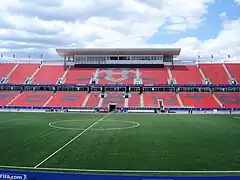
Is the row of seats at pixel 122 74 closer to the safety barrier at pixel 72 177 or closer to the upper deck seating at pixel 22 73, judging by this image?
the upper deck seating at pixel 22 73

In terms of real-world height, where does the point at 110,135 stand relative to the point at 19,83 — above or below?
below

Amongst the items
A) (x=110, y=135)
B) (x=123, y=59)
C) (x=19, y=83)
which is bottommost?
(x=110, y=135)

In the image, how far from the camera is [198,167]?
1778 cm

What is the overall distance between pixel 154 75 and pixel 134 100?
44.6 ft

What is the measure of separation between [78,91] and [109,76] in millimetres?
10059

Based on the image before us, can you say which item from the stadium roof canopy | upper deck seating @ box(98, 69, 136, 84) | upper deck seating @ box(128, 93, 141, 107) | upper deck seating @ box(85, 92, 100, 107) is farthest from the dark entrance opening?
the stadium roof canopy

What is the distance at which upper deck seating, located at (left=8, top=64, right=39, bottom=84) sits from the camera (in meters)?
81.4

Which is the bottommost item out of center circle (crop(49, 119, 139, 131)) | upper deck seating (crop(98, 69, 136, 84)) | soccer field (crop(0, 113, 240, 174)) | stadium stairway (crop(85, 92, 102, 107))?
center circle (crop(49, 119, 139, 131))

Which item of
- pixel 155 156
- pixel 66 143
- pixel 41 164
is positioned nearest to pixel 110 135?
pixel 66 143

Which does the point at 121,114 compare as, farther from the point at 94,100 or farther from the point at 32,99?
the point at 32,99

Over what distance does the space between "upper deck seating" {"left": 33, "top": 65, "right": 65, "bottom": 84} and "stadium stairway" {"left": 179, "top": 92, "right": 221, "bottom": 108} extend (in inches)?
1346

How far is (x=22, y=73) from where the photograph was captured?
282ft

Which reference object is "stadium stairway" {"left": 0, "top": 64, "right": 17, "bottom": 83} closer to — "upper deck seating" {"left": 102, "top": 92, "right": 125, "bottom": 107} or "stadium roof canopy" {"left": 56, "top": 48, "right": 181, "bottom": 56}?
"stadium roof canopy" {"left": 56, "top": 48, "right": 181, "bottom": 56}

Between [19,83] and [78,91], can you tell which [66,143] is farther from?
[19,83]
